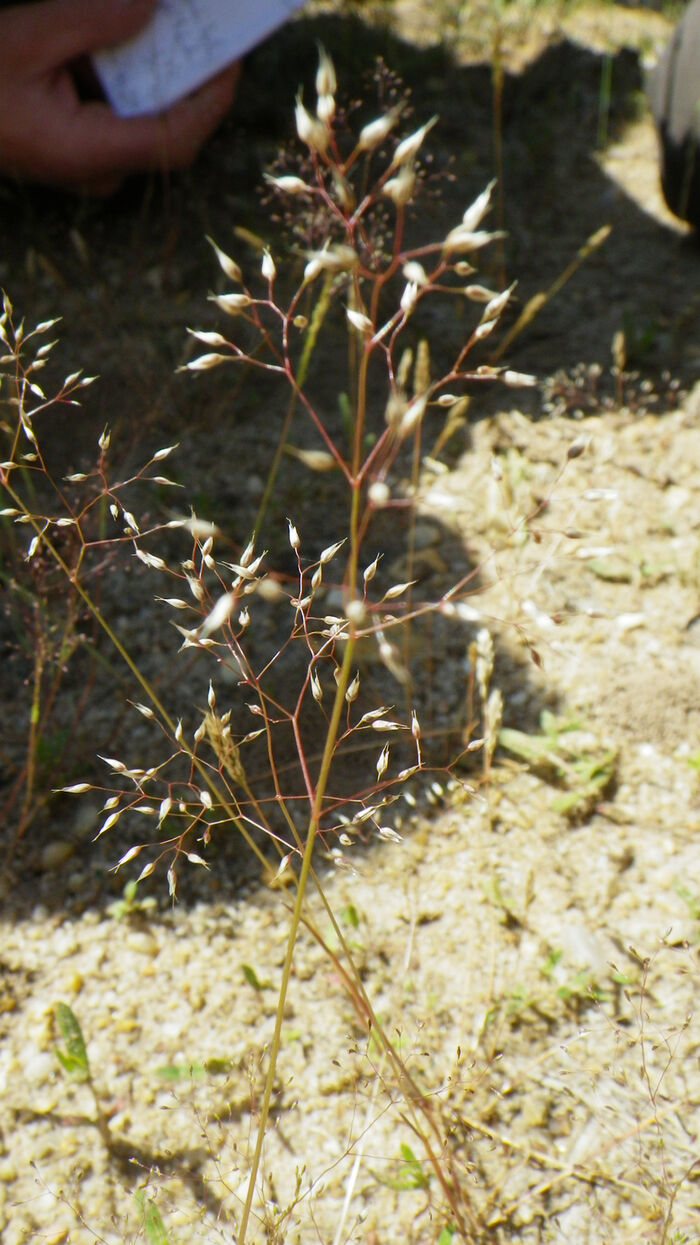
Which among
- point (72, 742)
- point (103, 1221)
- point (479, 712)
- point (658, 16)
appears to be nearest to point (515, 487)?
point (479, 712)

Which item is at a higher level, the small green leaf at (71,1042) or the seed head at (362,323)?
the seed head at (362,323)

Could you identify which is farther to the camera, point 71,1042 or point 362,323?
point 71,1042

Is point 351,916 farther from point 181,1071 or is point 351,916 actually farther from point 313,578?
point 313,578

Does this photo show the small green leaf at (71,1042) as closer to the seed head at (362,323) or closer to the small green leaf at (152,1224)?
the small green leaf at (152,1224)

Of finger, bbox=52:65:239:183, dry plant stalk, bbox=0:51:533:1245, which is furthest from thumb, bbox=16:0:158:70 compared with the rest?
dry plant stalk, bbox=0:51:533:1245

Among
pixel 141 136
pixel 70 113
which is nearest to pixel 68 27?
pixel 70 113

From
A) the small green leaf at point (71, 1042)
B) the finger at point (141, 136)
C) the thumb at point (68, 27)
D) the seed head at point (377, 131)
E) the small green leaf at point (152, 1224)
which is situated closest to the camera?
the seed head at point (377, 131)

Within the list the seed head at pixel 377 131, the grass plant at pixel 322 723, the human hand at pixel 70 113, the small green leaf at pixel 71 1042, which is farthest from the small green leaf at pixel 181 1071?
the human hand at pixel 70 113
